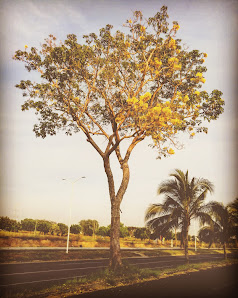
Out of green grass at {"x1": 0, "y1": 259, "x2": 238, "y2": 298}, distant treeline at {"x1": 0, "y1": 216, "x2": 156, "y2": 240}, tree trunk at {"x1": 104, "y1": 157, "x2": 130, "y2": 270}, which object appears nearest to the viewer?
green grass at {"x1": 0, "y1": 259, "x2": 238, "y2": 298}

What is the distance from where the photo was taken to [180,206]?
61.2 feet

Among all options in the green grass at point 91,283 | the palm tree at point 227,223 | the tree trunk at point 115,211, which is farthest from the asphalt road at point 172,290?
the palm tree at point 227,223

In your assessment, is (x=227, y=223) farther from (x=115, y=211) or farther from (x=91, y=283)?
(x=91, y=283)

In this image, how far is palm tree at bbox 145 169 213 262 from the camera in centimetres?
1852

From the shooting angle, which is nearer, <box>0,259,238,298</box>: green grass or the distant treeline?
<box>0,259,238,298</box>: green grass

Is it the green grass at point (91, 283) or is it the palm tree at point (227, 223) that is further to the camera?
the palm tree at point (227, 223)

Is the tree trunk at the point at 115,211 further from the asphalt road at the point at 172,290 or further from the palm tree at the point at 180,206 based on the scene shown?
the palm tree at the point at 180,206

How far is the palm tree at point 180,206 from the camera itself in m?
18.5

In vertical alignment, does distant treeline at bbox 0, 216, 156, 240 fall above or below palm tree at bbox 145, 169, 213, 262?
below

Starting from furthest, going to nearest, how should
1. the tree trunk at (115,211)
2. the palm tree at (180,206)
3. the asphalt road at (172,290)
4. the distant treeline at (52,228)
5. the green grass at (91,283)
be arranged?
the distant treeline at (52,228), the palm tree at (180,206), the tree trunk at (115,211), the asphalt road at (172,290), the green grass at (91,283)

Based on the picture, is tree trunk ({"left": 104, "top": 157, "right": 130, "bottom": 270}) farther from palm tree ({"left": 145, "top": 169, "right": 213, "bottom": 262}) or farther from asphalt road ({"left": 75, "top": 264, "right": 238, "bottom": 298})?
palm tree ({"left": 145, "top": 169, "right": 213, "bottom": 262})

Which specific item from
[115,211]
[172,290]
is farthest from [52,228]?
[172,290]

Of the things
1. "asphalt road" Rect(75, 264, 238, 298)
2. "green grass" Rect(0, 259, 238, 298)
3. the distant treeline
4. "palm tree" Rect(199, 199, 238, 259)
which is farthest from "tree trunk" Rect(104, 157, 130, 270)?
the distant treeline

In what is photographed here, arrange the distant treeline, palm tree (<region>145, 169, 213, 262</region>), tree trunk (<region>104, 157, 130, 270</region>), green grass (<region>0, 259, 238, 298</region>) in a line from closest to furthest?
green grass (<region>0, 259, 238, 298</region>) → tree trunk (<region>104, 157, 130, 270</region>) → palm tree (<region>145, 169, 213, 262</region>) → the distant treeline
